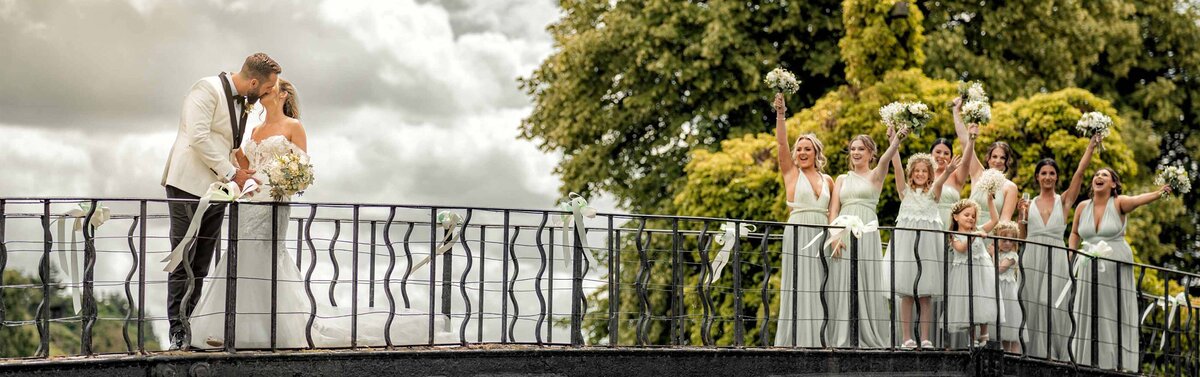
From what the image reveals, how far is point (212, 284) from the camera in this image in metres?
9.46

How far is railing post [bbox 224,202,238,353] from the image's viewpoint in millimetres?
8961

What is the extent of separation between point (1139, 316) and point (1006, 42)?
1257 cm

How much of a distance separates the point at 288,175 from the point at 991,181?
571 cm

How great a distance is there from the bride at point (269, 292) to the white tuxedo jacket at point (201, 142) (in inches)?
10.8

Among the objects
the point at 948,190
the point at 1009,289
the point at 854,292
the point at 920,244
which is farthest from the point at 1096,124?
the point at 854,292

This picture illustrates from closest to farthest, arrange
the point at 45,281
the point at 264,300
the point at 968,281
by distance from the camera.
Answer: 1. the point at 45,281
2. the point at 264,300
3. the point at 968,281

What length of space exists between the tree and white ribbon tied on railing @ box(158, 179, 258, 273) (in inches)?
554

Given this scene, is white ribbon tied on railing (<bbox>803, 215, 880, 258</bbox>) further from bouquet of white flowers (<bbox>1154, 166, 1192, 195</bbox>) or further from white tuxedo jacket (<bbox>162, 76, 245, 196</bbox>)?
white tuxedo jacket (<bbox>162, 76, 245, 196</bbox>)

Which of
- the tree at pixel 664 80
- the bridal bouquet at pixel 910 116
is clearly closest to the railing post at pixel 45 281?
the bridal bouquet at pixel 910 116

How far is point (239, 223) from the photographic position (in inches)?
380

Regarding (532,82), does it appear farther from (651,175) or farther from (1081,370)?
(1081,370)

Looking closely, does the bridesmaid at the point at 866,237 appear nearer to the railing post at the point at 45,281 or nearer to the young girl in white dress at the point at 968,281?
the young girl in white dress at the point at 968,281

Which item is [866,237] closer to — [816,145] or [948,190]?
[816,145]

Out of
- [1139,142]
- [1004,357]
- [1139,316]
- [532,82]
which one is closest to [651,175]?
[532,82]
